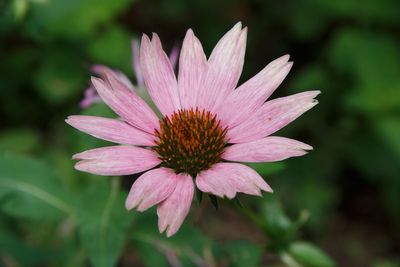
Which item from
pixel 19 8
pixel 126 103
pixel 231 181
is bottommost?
pixel 231 181

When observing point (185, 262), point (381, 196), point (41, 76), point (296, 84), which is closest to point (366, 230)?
point (381, 196)

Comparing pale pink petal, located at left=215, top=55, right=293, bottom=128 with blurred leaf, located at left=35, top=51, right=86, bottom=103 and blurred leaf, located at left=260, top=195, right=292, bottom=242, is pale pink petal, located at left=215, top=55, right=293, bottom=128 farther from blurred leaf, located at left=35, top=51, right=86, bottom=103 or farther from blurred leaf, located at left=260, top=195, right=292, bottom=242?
blurred leaf, located at left=35, top=51, right=86, bottom=103

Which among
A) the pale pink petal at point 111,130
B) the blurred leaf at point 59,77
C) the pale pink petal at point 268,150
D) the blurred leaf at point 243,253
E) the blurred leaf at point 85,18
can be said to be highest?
the blurred leaf at point 85,18

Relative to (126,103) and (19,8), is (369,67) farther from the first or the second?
(126,103)

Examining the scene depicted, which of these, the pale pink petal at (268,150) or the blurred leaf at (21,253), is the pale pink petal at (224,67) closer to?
the pale pink petal at (268,150)

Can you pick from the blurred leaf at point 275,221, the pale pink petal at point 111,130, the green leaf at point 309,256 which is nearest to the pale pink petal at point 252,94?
the pale pink petal at point 111,130

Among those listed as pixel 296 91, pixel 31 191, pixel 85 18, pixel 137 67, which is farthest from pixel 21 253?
pixel 296 91
